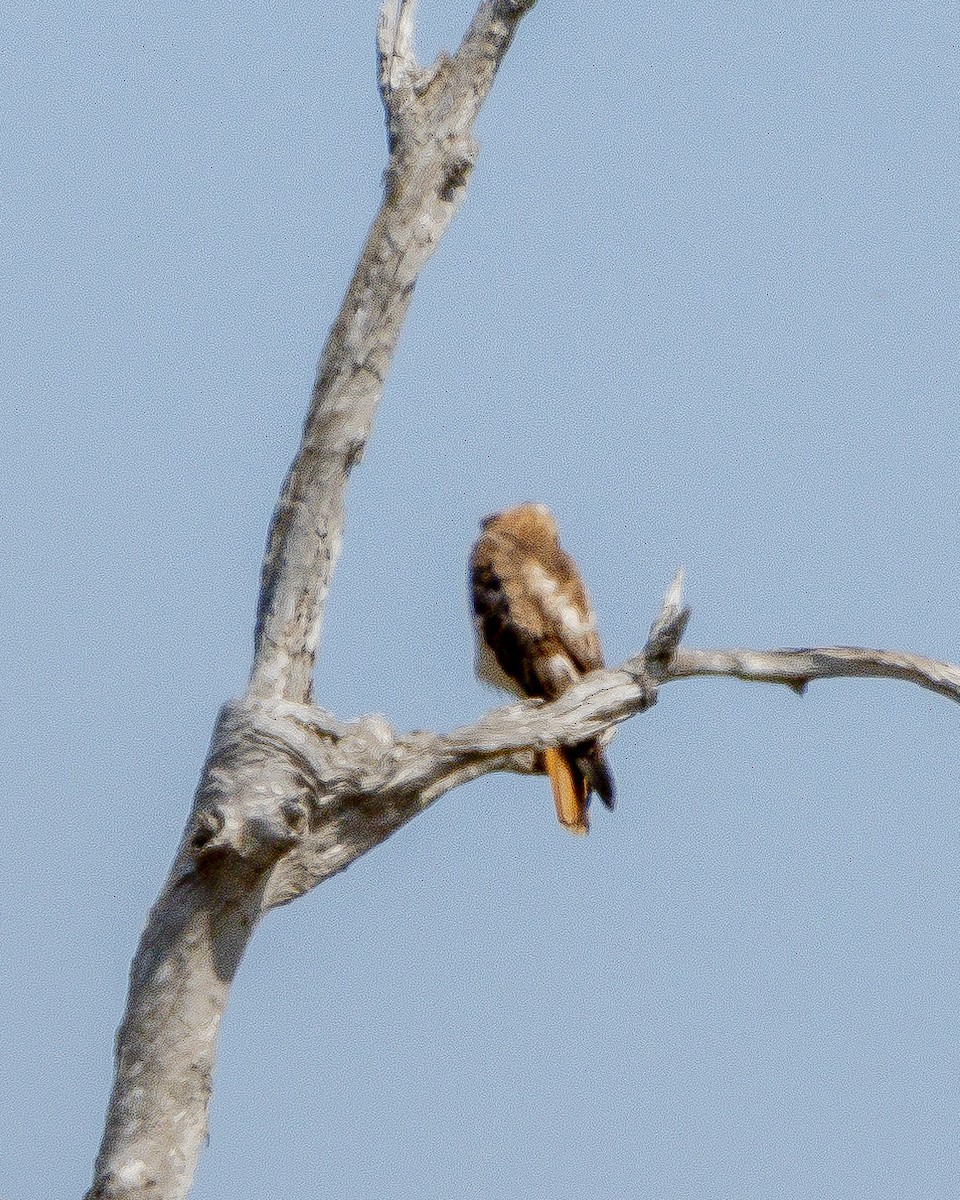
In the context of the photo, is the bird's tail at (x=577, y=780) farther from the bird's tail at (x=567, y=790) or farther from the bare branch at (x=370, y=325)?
the bare branch at (x=370, y=325)

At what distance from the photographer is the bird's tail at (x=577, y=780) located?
822cm

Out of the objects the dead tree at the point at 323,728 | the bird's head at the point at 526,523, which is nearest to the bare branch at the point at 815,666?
the dead tree at the point at 323,728

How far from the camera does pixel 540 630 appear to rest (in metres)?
8.48

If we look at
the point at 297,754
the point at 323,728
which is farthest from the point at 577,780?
the point at 297,754

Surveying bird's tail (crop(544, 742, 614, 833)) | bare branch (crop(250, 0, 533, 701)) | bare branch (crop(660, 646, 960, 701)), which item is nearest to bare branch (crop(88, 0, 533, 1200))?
bare branch (crop(250, 0, 533, 701))

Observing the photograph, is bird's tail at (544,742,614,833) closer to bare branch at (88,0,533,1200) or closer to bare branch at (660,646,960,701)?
bare branch at (660,646,960,701)

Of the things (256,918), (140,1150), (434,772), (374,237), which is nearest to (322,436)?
(374,237)

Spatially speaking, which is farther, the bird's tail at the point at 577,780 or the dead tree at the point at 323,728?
the bird's tail at the point at 577,780

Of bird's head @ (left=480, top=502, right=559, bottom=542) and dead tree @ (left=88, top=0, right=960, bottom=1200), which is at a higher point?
bird's head @ (left=480, top=502, right=559, bottom=542)

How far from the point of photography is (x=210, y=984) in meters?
6.29

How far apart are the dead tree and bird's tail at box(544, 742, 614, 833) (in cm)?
111

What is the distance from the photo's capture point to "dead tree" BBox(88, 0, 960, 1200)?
616 centimetres

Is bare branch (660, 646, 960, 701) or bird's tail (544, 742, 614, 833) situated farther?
bird's tail (544, 742, 614, 833)

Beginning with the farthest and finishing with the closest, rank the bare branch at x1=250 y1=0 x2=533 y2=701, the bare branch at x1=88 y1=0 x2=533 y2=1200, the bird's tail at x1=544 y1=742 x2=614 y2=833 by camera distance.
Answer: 1. the bird's tail at x1=544 y1=742 x2=614 y2=833
2. the bare branch at x1=250 y1=0 x2=533 y2=701
3. the bare branch at x1=88 y1=0 x2=533 y2=1200
